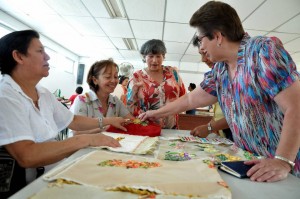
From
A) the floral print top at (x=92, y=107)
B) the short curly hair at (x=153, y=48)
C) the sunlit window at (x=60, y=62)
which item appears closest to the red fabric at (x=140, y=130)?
the floral print top at (x=92, y=107)

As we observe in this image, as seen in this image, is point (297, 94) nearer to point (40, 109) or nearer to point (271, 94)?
point (271, 94)

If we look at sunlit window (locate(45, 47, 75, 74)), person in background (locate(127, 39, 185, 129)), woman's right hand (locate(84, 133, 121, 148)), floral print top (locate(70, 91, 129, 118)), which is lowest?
woman's right hand (locate(84, 133, 121, 148))

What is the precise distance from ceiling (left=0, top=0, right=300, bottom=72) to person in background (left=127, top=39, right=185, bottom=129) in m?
2.01

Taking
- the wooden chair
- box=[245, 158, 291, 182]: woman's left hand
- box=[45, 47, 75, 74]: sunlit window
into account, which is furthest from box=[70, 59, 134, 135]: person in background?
box=[45, 47, 75, 74]: sunlit window

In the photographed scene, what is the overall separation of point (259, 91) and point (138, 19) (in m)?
4.34

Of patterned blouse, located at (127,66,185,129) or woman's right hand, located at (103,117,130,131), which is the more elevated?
patterned blouse, located at (127,66,185,129)

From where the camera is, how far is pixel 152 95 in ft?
7.69

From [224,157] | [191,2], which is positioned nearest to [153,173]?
[224,157]

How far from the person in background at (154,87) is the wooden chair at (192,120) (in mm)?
2638

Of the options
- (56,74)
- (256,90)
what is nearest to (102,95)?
(256,90)

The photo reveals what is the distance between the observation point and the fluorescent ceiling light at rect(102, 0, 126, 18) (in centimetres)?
435

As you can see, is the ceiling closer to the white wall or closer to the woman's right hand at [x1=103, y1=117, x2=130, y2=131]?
the white wall

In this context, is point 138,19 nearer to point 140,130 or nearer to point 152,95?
point 152,95

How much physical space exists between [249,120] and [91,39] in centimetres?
670
